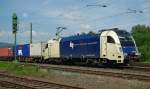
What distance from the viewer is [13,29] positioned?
3125 cm

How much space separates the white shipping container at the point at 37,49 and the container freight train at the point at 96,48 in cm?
230

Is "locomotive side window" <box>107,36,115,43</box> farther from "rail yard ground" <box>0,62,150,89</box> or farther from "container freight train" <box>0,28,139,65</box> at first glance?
"rail yard ground" <box>0,62,150,89</box>

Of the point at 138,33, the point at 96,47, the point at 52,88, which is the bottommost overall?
the point at 52,88

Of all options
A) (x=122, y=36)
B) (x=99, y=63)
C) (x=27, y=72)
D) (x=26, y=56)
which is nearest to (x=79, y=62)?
(x=99, y=63)

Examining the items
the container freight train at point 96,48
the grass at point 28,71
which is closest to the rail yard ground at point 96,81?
the grass at point 28,71

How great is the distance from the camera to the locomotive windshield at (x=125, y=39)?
2920 cm

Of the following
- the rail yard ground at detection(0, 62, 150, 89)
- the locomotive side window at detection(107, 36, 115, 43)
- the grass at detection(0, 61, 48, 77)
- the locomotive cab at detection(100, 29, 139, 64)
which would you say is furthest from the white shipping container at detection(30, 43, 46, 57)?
the rail yard ground at detection(0, 62, 150, 89)

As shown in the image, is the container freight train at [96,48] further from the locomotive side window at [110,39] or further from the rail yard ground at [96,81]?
the rail yard ground at [96,81]

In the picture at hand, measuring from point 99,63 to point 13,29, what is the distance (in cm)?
851

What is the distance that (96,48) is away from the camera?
31141 mm

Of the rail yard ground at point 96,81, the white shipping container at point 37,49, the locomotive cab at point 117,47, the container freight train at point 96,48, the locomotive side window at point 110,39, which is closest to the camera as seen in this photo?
the rail yard ground at point 96,81

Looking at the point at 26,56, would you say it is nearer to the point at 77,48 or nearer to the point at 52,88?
the point at 77,48

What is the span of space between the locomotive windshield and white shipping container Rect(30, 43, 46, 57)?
53.3 feet

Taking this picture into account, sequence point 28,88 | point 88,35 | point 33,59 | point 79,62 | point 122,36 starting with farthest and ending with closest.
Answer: point 33,59 → point 79,62 → point 88,35 → point 122,36 → point 28,88
